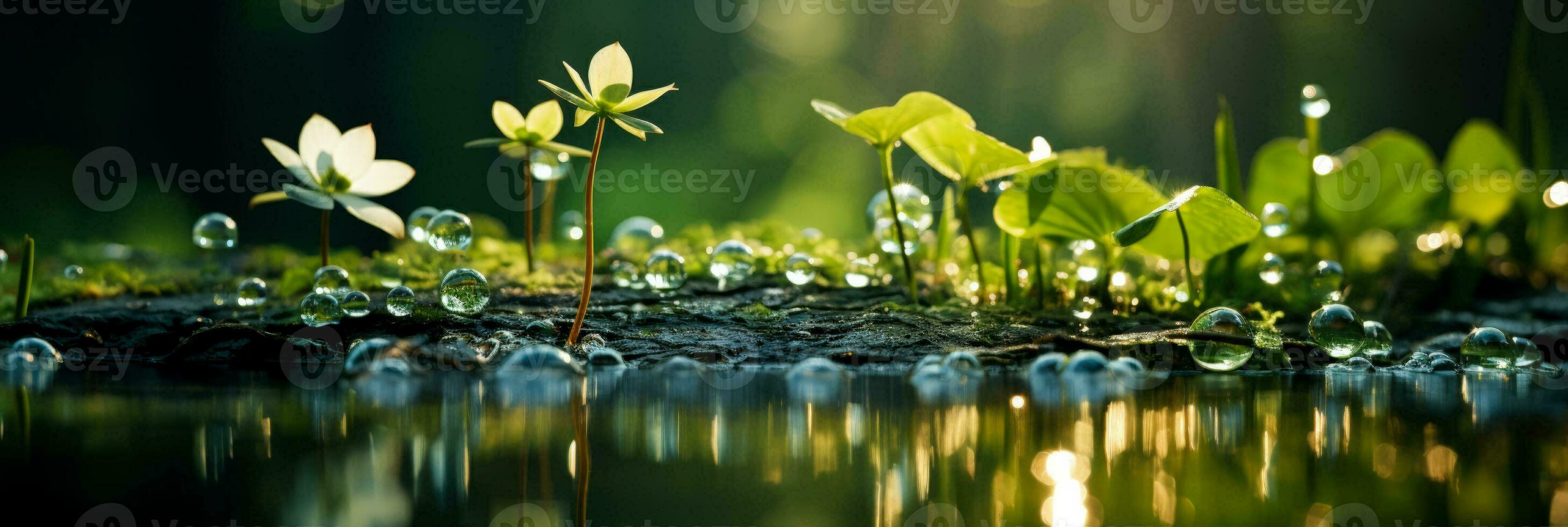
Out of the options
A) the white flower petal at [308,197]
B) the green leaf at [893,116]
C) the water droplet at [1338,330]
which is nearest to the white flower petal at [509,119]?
the white flower petal at [308,197]

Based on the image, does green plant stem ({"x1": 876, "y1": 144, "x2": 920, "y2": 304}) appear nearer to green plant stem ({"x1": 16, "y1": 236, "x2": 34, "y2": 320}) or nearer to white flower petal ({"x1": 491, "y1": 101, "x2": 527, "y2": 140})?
white flower petal ({"x1": 491, "y1": 101, "x2": 527, "y2": 140})

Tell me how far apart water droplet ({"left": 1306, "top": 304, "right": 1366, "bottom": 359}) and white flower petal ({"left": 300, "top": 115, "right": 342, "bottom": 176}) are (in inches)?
62.4

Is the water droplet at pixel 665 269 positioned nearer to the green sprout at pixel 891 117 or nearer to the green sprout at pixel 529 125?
the green sprout at pixel 529 125

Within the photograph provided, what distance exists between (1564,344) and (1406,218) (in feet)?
2.19

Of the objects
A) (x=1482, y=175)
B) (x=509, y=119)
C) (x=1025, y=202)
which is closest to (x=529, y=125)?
(x=509, y=119)

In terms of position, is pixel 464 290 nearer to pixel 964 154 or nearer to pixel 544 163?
pixel 544 163

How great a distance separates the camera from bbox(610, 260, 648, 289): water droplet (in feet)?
5.83

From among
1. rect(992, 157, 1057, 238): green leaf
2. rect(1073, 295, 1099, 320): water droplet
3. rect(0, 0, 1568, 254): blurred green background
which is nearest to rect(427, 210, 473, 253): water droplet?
rect(992, 157, 1057, 238): green leaf

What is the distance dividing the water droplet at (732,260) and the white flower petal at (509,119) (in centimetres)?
43

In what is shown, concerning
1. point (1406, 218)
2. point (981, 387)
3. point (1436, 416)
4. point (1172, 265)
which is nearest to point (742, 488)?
point (981, 387)

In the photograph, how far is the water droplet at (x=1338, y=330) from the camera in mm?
1339

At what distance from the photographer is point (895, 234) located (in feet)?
6.11

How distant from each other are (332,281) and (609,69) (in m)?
0.70

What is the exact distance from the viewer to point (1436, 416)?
2.98ft
